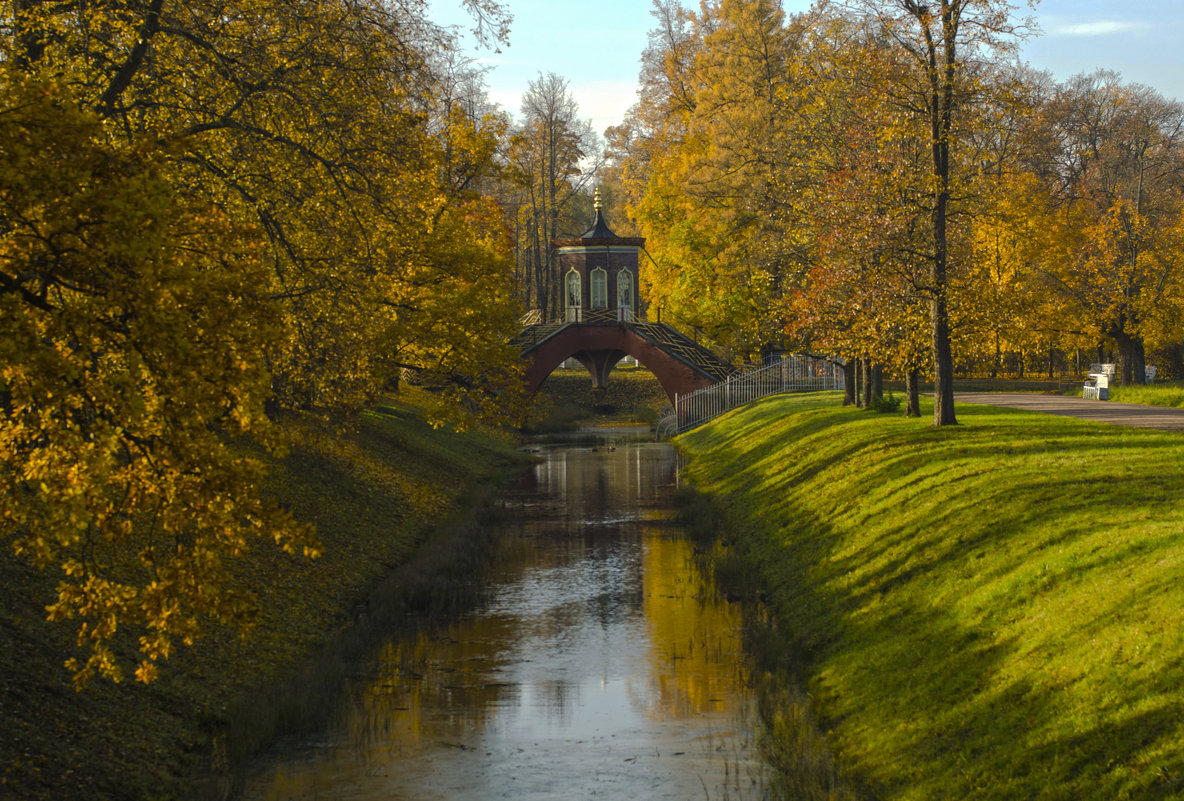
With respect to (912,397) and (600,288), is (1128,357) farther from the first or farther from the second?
(912,397)

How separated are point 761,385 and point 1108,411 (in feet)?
65.0

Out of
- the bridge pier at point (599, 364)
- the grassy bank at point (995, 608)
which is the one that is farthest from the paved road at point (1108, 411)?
the bridge pier at point (599, 364)

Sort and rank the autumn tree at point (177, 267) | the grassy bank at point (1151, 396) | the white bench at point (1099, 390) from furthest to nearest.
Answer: the white bench at point (1099, 390)
the grassy bank at point (1151, 396)
the autumn tree at point (177, 267)

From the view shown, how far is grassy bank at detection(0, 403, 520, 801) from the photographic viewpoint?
934 centimetres

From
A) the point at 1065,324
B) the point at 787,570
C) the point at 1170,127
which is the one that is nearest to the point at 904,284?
the point at 787,570

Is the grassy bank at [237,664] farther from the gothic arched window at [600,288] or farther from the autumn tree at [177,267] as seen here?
the gothic arched window at [600,288]

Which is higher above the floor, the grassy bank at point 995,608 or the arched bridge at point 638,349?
the arched bridge at point 638,349

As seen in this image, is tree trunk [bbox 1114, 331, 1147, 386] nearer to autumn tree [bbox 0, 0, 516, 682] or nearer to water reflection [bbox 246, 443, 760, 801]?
water reflection [bbox 246, 443, 760, 801]

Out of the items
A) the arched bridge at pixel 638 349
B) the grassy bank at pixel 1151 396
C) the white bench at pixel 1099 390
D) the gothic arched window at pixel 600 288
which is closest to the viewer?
the grassy bank at pixel 1151 396

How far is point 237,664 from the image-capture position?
513 inches

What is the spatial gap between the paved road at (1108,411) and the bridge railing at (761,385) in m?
10.6

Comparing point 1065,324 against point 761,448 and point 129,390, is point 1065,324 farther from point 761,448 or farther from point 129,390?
point 129,390

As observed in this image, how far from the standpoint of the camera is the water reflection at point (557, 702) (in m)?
10.6

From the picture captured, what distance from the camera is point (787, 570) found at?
18.0 metres
